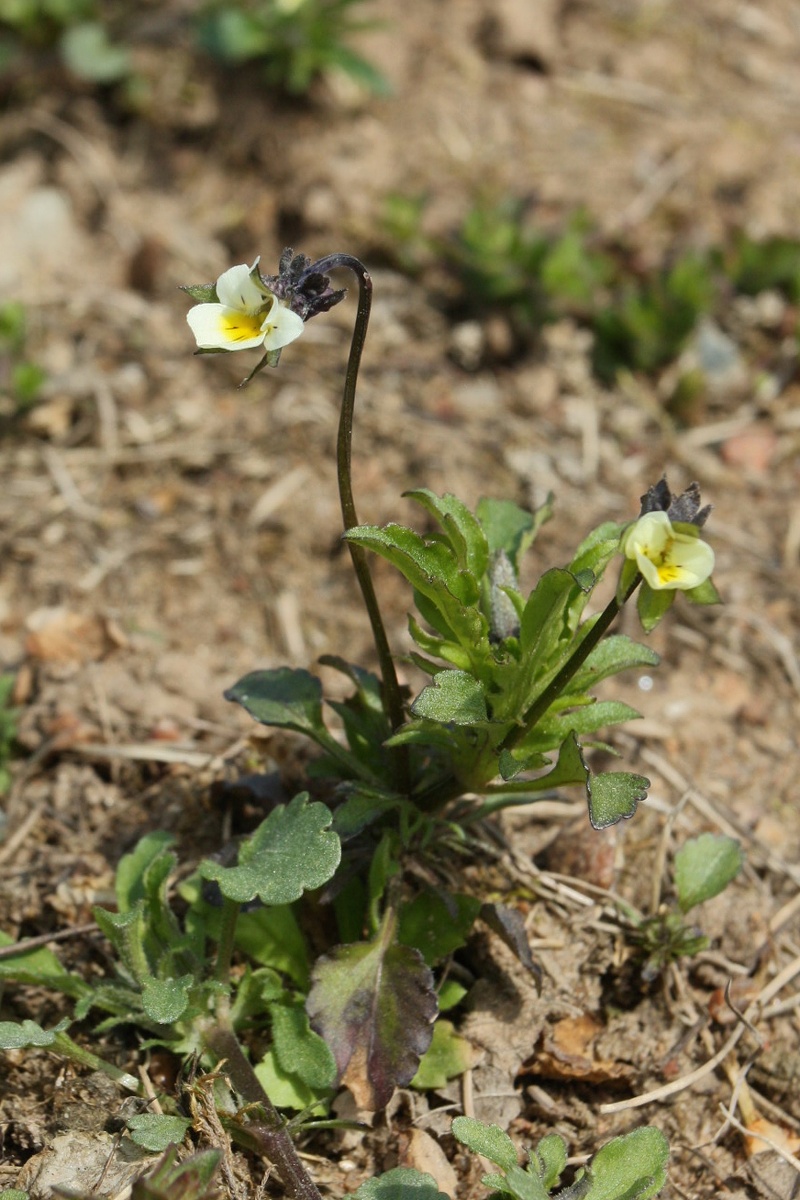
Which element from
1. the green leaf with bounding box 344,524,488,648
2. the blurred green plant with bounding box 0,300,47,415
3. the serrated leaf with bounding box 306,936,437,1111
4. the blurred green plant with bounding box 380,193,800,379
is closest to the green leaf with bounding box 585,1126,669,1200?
the serrated leaf with bounding box 306,936,437,1111

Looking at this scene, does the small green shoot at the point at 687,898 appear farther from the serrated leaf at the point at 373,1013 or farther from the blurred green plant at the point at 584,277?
the blurred green plant at the point at 584,277

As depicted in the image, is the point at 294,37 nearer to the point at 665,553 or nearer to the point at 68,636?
the point at 68,636

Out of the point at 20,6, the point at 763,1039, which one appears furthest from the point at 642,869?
the point at 20,6

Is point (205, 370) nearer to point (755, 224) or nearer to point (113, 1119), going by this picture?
point (755, 224)

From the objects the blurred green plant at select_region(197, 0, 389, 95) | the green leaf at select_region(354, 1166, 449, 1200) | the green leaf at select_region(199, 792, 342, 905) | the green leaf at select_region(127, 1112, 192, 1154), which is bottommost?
the green leaf at select_region(127, 1112, 192, 1154)

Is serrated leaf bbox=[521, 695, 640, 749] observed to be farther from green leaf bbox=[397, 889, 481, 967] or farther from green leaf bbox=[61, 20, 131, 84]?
green leaf bbox=[61, 20, 131, 84]

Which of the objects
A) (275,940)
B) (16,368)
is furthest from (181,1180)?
(16,368)

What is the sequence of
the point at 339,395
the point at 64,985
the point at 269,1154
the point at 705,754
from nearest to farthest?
the point at 269,1154, the point at 64,985, the point at 705,754, the point at 339,395
